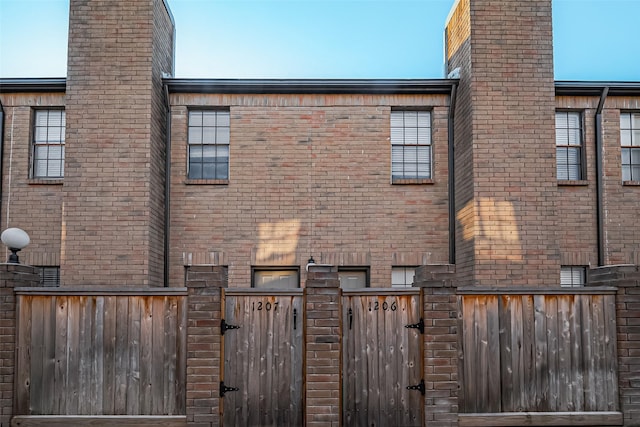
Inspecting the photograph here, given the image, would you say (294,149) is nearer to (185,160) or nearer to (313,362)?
(185,160)

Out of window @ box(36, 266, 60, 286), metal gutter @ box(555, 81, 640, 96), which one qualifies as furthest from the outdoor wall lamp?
metal gutter @ box(555, 81, 640, 96)

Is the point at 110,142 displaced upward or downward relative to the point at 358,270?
upward

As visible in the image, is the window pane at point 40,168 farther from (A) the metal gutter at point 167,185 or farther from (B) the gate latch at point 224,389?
(B) the gate latch at point 224,389

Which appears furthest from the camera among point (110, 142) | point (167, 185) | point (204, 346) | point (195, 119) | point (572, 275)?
point (195, 119)

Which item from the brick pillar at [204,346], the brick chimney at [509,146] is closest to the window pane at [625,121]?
the brick chimney at [509,146]

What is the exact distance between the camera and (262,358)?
7.10 m

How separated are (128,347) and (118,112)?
5.55 metres

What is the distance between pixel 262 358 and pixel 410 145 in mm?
6518

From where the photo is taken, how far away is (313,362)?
693 cm

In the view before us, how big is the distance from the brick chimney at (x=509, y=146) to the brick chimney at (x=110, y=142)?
19.9 feet

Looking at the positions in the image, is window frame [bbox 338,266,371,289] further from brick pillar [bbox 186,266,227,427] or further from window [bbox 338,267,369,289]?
brick pillar [bbox 186,266,227,427]

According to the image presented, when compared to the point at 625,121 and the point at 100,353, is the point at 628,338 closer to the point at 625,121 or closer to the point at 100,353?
the point at 100,353

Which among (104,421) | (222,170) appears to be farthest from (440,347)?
(222,170)

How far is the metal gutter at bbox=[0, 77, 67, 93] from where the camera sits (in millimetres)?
11680
